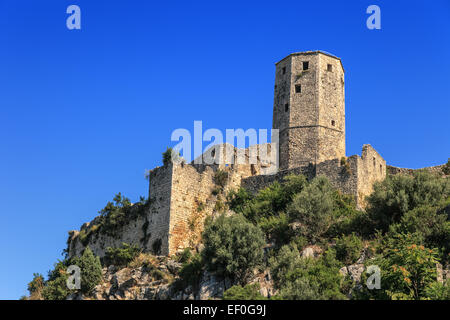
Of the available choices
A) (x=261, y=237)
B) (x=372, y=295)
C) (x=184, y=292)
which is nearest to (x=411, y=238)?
(x=372, y=295)

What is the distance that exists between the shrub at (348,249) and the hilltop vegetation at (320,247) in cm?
4

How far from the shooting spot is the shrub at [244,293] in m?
25.1

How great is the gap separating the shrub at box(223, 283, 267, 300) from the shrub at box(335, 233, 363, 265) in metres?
4.25

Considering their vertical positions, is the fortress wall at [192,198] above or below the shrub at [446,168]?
below

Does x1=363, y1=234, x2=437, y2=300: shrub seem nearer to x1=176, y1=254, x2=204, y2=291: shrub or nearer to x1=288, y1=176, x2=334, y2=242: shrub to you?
x1=288, y1=176, x2=334, y2=242: shrub

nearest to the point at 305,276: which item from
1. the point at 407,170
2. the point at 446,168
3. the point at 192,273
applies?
the point at 192,273

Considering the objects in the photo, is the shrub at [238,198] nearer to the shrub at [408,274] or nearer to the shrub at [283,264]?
the shrub at [283,264]

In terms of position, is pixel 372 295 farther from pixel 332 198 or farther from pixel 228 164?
pixel 228 164

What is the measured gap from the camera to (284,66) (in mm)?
39562

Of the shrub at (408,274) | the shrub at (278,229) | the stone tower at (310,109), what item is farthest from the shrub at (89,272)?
the shrub at (408,274)

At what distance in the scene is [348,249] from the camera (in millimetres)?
28203

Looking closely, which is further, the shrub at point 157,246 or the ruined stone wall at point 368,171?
the ruined stone wall at point 368,171

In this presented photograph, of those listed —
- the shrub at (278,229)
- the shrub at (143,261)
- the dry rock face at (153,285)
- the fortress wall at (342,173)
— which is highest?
the fortress wall at (342,173)

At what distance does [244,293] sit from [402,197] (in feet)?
28.7
